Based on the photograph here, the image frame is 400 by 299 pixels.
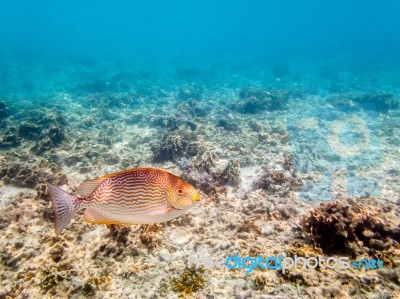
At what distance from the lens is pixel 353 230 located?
375 centimetres

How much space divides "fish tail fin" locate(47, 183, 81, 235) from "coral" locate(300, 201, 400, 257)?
328 centimetres

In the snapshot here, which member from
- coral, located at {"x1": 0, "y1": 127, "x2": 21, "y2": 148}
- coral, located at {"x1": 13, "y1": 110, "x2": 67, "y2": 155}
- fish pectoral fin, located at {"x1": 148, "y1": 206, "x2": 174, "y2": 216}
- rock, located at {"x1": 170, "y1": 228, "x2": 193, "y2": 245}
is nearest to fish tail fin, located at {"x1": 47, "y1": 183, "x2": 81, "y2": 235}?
fish pectoral fin, located at {"x1": 148, "y1": 206, "x2": 174, "y2": 216}

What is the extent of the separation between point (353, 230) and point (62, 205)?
381cm

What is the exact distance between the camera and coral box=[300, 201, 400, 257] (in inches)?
143

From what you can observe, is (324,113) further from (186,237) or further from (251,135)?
(186,237)

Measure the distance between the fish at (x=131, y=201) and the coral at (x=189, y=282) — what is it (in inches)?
53.0

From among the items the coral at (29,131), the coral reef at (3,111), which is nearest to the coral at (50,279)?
the coral at (29,131)

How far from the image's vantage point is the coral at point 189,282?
321cm

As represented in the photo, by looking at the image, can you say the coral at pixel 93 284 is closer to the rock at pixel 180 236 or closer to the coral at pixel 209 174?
the rock at pixel 180 236

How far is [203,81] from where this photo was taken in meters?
29.6

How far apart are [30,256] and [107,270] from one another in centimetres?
150

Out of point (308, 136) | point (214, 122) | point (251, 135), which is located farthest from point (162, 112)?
point (308, 136)

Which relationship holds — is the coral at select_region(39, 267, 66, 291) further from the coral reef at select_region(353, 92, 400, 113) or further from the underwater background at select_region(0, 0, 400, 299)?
the coral reef at select_region(353, 92, 400, 113)

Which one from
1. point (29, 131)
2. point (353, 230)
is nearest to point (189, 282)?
point (353, 230)
